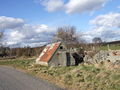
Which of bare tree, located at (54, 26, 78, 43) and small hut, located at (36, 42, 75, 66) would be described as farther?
bare tree, located at (54, 26, 78, 43)

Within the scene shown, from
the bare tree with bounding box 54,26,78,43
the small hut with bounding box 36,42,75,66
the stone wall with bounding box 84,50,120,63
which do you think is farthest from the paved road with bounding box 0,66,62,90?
the bare tree with bounding box 54,26,78,43

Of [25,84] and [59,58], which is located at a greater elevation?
[59,58]

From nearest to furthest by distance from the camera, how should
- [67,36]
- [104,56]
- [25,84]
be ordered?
1. [25,84]
2. [104,56]
3. [67,36]

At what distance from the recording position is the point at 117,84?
10875 mm

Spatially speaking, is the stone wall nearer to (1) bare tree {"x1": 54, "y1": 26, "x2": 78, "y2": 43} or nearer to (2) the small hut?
(2) the small hut

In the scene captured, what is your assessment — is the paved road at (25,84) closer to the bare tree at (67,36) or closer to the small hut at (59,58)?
the small hut at (59,58)

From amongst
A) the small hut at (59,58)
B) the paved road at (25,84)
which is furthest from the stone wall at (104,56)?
the paved road at (25,84)

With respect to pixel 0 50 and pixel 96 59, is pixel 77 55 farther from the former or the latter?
pixel 0 50

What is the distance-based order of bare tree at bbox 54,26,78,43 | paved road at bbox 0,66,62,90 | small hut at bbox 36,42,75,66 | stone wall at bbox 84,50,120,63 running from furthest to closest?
bare tree at bbox 54,26,78,43 < small hut at bbox 36,42,75,66 < stone wall at bbox 84,50,120,63 < paved road at bbox 0,66,62,90

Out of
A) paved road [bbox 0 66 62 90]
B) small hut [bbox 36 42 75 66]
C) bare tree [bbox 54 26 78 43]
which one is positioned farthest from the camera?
bare tree [bbox 54 26 78 43]

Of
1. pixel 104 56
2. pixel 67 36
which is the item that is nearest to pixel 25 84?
pixel 104 56

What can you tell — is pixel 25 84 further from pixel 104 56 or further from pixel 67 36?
pixel 67 36

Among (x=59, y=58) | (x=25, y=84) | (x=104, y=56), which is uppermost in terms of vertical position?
(x=104, y=56)

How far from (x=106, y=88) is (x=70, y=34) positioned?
40.0 meters
